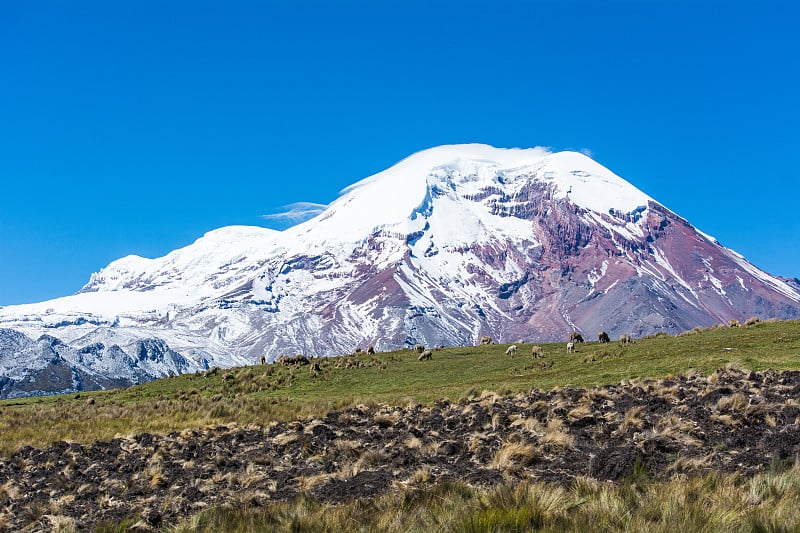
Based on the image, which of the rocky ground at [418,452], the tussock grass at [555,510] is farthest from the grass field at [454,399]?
the rocky ground at [418,452]

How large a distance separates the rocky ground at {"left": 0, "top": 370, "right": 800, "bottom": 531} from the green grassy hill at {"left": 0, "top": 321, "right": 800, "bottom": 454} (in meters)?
4.78

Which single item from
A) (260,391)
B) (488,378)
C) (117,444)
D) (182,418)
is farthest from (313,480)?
(260,391)

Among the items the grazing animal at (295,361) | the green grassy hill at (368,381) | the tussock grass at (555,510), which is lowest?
the tussock grass at (555,510)

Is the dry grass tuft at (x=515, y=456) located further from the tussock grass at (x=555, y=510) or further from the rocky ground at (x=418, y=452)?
the tussock grass at (x=555, y=510)

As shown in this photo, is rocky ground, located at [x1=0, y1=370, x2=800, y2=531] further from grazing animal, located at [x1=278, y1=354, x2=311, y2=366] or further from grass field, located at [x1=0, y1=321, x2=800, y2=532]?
grazing animal, located at [x1=278, y1=354, x2=311, y2=366]

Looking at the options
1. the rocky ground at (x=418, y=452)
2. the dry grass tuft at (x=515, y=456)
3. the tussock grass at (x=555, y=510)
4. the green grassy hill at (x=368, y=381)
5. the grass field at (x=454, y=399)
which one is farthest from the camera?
the green grassy hill at (x=368, y=381)

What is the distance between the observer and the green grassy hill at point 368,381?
82.4 feet

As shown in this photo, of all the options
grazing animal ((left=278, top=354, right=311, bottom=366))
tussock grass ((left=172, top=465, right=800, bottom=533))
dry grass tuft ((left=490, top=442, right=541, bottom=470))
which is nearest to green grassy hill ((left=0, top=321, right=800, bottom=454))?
grazing animal ((left=278, top=354, right=311, bottom=366))

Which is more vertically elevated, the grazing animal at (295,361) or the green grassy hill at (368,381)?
the grazing animal at (295,361)

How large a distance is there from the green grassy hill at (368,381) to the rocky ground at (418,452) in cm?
478

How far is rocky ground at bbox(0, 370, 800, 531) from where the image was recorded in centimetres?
1161

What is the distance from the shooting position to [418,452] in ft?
46.6

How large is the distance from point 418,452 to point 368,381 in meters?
24.5

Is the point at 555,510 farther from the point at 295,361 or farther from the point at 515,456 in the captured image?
the point at 295,361
